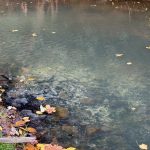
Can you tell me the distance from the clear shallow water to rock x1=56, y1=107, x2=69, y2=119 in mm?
235

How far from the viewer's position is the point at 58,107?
5.98 metres

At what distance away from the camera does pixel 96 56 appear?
8.20 metres

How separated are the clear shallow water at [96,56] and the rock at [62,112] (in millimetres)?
235

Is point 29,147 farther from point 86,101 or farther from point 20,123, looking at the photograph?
point 86,101

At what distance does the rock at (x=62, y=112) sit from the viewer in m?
5.71

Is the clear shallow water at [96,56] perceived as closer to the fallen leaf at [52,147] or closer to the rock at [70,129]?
the rock at [70,129]

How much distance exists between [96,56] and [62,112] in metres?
2.68

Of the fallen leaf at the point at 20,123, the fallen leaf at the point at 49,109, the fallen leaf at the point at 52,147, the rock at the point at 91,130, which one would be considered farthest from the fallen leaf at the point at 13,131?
the rock at the point at 91,130

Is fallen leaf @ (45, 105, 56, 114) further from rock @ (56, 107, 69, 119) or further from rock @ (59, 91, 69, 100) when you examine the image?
rock @ (59, 91, 69, 100)

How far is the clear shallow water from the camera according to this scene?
553 cm

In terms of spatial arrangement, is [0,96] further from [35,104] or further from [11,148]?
[11,148]

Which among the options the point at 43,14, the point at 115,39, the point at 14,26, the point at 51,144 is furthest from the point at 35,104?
the point at 43,14

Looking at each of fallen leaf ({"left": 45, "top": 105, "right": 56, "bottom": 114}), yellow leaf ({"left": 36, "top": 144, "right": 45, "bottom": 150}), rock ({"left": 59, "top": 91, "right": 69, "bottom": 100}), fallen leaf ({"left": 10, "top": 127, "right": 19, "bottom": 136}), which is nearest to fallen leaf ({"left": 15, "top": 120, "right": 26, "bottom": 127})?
fallen leaf ({"left": 10, "top": 127, "right": 19, "bottom": 136})

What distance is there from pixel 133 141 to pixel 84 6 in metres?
9.70
